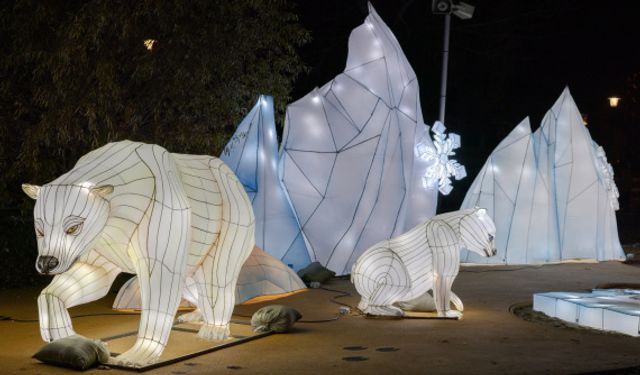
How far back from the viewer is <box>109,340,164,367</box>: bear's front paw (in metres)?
7.16

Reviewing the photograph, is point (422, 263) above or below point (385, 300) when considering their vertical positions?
above

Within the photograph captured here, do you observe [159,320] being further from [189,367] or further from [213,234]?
[213,234]

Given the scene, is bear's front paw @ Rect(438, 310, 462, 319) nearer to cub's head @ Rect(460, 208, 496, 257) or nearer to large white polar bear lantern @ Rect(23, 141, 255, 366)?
cub's head @ Rect(460, 208, 496, 257)

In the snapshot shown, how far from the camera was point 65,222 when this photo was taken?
22.3 feet

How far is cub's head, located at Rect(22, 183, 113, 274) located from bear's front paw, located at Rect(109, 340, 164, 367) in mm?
912

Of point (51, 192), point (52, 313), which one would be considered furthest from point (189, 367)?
point (51, 192)

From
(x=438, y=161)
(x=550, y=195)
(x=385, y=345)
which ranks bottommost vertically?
(x=385, y=345)

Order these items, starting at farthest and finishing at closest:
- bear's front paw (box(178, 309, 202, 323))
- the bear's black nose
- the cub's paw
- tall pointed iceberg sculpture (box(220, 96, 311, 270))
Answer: tall pointed iceberg sculpture (box(220, 96, 311, 270))
the cub's paw
bear's front paw (box(178, 309, 202, 323))
the bear's black nose

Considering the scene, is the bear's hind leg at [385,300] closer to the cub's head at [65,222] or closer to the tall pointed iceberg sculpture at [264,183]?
the cub's head at [65,222]

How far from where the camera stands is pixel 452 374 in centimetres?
739

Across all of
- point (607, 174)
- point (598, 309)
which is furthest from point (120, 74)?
point (607, 174)

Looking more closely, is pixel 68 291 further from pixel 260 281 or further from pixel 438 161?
pixel 438 161

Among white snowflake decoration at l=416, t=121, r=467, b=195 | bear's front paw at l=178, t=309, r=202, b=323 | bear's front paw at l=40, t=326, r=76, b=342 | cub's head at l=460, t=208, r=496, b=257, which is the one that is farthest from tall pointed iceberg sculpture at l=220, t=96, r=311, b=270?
bear's front paw at l=40, t=326, r=76, b=342

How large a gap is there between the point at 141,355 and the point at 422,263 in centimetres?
399
